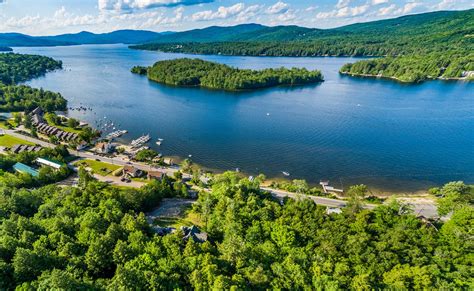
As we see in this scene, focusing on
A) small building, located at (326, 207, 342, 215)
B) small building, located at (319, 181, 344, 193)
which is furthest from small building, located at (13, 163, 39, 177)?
small building, located at (319, 181, 344, 193)

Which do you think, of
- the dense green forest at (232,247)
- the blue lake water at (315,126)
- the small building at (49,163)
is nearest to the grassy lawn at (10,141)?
the small building at (49,163)

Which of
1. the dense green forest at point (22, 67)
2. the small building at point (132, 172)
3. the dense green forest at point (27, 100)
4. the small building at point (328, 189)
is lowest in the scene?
the small building at point (328, 189)

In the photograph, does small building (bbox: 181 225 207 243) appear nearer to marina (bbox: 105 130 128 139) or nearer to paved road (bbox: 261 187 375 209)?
paved road (bbox: 261 187 375 209)

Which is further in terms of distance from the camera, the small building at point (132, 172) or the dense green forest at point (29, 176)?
the small building at point (132, 172)

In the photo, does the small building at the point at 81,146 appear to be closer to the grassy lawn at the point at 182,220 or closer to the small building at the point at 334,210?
the grassy lawn at the point at 182,220

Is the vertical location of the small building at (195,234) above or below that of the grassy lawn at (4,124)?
below

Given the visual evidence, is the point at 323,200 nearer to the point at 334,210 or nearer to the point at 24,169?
the point at 334,210
